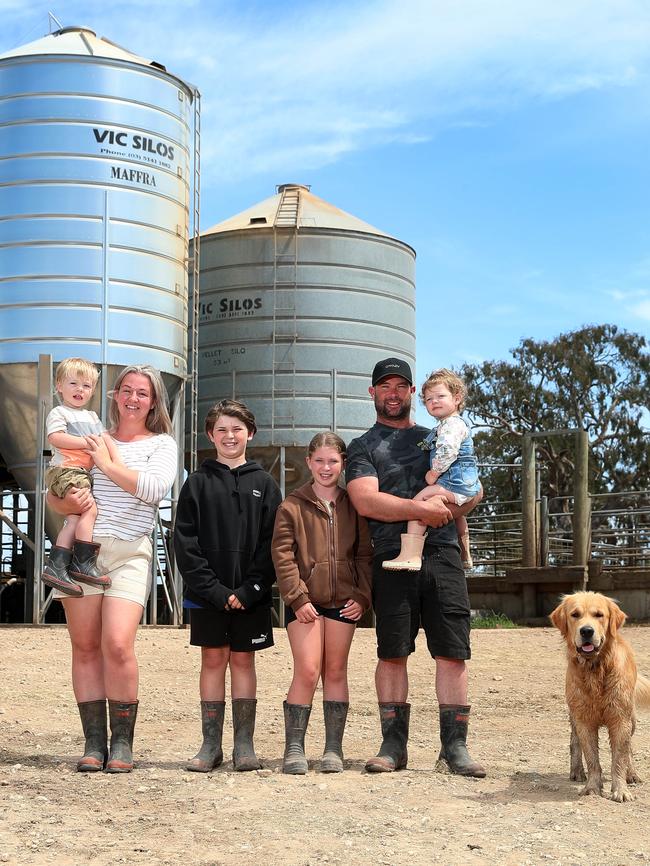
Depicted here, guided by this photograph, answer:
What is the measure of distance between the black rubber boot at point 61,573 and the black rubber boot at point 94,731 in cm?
60

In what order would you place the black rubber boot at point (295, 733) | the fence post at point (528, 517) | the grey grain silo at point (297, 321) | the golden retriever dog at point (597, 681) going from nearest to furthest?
the golden retriever dog at point (597, 681) < the black rubber boot at point (295, 733) < the fence post at point (528, 517) < the grey grain silo at point (297, 321)

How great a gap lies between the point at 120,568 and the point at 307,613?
97 cm

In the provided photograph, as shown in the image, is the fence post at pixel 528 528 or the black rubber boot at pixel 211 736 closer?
the black rubber boot at pixel 211 736

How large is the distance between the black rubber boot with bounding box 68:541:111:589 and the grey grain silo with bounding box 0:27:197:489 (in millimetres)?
10815

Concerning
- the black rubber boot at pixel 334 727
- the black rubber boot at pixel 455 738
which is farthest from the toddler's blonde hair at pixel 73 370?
the black rubber boot at pixel 455 738

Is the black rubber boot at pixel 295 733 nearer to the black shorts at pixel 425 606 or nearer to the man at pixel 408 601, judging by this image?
the man at pixel 408 601

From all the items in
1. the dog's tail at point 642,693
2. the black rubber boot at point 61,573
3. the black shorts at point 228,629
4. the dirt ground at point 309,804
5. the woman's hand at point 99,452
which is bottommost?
the dirt ground at point 309,804

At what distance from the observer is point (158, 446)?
20.4ft

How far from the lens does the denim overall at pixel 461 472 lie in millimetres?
6012

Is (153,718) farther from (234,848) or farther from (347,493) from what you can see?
(234,848)

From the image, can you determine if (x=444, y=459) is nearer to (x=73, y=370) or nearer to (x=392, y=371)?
(x=392, y=371)

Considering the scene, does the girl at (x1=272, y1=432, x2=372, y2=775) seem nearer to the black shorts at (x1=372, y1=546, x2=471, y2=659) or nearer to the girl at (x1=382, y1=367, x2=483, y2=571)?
the black shorts at (x1=372, y1=546, x2=471, y2=659)

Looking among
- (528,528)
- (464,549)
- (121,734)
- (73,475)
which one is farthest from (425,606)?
(528,528)

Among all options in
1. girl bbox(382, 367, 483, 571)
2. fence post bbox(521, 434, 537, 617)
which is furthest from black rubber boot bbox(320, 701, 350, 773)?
fence post bbox(521, 434, 537, 617)
